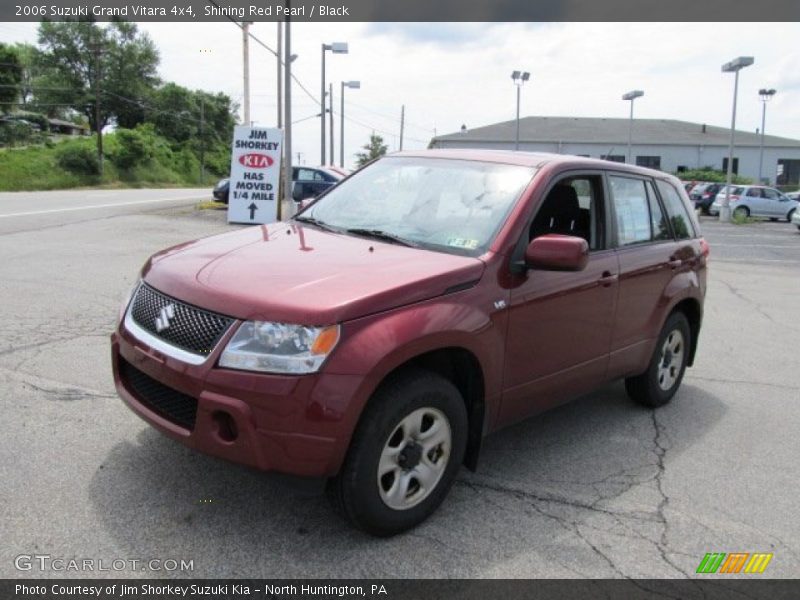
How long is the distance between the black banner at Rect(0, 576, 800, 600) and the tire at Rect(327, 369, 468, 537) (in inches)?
13.1

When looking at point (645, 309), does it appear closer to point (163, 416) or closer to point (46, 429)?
point (163, 416)

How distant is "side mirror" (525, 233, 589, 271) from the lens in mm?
3520

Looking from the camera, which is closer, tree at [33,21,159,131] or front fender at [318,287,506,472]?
front fender at [318,287,506,472]

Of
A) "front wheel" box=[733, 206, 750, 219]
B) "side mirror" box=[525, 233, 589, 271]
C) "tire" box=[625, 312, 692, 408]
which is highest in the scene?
"front wheel" box=[733, 206, 750, 219]

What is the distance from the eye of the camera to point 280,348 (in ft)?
9.40

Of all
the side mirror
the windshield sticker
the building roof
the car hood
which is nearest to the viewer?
the car hood

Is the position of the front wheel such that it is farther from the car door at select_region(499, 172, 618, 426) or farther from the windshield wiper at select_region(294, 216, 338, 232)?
the windshield wiper at select_region(294, 216, 338, 232)

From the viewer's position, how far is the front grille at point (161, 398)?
3079 millimetres

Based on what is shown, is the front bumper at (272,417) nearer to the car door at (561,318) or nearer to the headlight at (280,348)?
the headlight at (280,348)

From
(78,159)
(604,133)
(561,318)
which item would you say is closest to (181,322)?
(561,318)

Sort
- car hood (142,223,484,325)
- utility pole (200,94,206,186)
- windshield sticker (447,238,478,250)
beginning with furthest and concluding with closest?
1. utility pole (200,94,206,186)
2. windshield sticker (447,238,478,250)
3. car hood (142,223,484,325)

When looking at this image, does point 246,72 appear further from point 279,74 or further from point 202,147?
point 202,147

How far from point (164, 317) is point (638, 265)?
9.94 ft

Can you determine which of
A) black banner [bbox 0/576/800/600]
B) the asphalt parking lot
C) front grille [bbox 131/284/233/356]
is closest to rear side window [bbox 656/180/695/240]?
the asphalt parking lot
